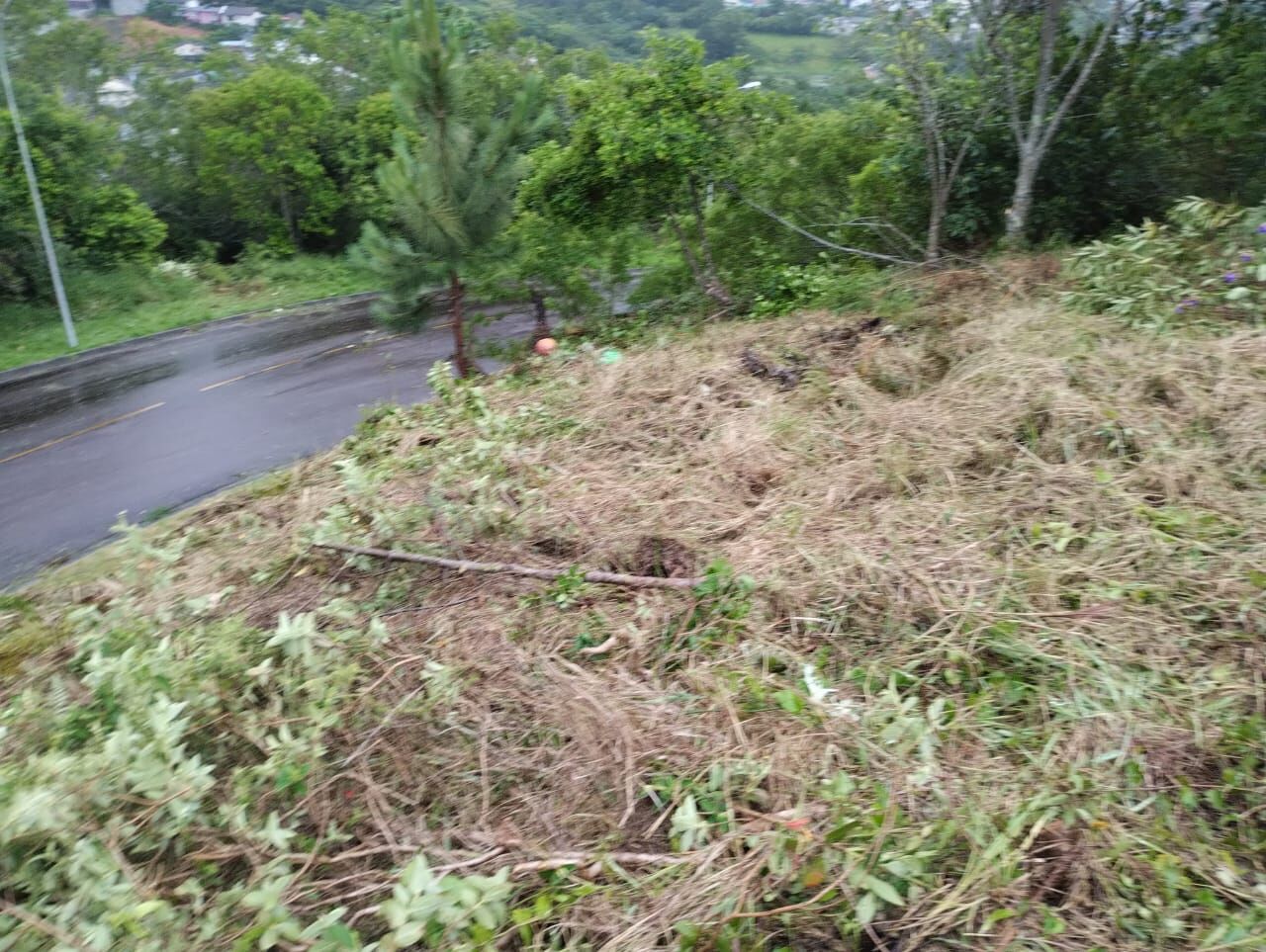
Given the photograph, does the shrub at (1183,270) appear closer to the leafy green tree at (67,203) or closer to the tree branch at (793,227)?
the tree branch at (793,227)

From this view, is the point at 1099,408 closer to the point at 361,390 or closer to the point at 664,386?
the point at 664,386

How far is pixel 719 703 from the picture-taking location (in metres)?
2.96

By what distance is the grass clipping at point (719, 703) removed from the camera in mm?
2238

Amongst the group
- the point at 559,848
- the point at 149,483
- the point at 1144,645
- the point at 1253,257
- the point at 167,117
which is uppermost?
the point at 167,117

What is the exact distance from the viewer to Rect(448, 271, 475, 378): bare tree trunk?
10109 millimetres

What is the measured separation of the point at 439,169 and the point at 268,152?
16.9m

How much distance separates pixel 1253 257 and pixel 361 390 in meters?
10.6

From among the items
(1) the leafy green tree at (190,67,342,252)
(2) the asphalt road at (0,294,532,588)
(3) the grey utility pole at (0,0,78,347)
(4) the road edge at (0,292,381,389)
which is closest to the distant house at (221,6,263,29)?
(1) the leafy green tree at (190,67,342,252)

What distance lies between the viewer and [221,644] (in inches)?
122

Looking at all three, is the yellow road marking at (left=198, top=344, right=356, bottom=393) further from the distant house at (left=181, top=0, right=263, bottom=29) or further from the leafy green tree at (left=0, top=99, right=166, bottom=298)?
the distant house at (left=181, top=0, right=263, bottom=29)

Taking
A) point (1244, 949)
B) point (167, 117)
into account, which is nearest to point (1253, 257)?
point (1244, 949)

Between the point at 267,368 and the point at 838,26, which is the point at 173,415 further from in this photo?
the point at 838,26

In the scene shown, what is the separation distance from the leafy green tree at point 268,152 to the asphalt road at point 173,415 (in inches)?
285

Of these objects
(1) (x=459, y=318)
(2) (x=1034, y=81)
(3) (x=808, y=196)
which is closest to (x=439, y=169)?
(1) (x=459, y=318)
